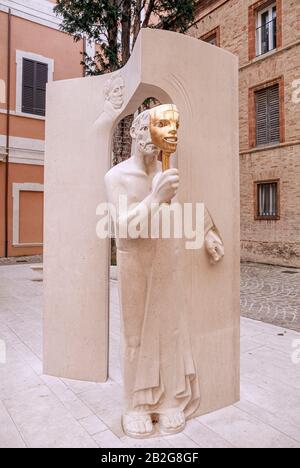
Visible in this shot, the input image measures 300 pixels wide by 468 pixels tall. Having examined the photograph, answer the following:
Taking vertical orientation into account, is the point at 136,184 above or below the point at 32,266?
above

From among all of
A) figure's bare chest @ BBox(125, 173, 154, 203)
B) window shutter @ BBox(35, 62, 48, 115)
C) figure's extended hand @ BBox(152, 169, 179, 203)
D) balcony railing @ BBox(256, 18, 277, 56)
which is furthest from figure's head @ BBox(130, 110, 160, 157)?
window shutter @ BBox(35, 62, 48, 115)

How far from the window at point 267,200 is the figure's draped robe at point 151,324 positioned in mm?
10726

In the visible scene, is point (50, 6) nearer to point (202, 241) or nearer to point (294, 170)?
point (294, 170)

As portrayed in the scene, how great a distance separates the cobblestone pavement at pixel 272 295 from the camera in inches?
222

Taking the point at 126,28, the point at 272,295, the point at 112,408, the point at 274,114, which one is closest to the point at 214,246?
the point at 112,408

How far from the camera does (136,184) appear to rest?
92.3 inches

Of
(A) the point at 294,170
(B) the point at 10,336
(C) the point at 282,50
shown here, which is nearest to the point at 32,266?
(B) the point at 10,336

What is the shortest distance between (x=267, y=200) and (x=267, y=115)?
2.95 metres

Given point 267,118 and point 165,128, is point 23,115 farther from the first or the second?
point 165,128

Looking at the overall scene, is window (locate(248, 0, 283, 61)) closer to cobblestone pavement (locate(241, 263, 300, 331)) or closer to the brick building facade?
the brick building facade

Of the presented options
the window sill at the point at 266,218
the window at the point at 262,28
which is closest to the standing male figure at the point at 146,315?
Answer: the window sill at the point at 266,218

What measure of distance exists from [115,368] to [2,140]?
39.4ft

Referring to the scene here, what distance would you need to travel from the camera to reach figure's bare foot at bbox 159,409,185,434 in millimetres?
2389

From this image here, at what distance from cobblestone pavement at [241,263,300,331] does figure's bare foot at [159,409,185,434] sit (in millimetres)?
3064
